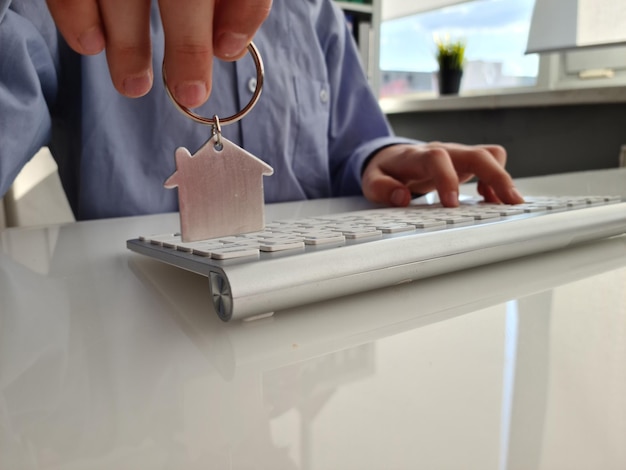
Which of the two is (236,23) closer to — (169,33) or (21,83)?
(169,33)

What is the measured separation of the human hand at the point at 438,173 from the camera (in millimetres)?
550

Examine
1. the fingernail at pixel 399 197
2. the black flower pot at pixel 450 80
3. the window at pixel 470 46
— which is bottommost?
the fingernail at pixel 399 197

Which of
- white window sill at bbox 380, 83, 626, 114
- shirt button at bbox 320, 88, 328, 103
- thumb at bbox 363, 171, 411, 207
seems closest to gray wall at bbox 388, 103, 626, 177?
white window sill at bbox 380, 83, 626, 114

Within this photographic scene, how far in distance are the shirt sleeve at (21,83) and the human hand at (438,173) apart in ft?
1.39

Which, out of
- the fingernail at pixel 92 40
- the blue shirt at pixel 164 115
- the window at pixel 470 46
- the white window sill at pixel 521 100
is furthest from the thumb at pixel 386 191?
the window at pixel 470 46

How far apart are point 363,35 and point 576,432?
1.99m

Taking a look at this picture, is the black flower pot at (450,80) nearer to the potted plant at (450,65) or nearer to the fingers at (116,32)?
the potted plant at (450,65)

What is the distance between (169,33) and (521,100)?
5.30 ft

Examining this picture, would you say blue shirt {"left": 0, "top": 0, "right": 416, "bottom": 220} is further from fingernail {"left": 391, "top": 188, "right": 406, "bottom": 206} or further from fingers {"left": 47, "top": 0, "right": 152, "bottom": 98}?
fingers {"left": 47, "top": 0, "right": 152, "bottom": 98}

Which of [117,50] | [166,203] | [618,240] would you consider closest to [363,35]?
[166,203]

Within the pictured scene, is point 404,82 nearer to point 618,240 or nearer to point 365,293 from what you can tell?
point 618,240

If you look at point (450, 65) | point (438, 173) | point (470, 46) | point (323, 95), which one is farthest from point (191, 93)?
point (470, 46)

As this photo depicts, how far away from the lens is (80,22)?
0.99 ft

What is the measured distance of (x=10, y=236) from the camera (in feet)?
1.71
